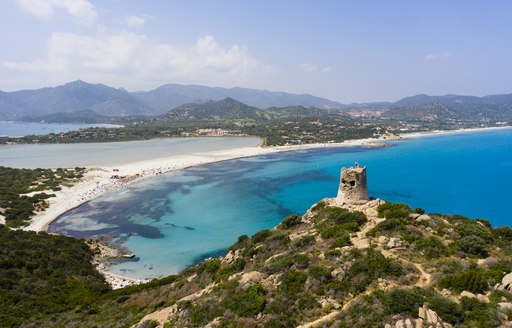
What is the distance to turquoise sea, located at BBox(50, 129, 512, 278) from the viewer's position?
125 ft

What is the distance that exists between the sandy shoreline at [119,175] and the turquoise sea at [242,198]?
1.99 meters

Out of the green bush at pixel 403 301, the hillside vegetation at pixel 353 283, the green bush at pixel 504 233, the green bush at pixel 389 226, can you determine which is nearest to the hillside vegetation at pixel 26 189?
the hillside vegetation at pixel 353 283

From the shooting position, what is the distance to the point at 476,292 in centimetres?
1048

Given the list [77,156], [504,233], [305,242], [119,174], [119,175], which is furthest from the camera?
[77,156]

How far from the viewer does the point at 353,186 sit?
884 inches

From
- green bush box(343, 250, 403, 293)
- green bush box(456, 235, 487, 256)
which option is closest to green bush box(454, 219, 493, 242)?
green bush box(456, 235, 487, 256)

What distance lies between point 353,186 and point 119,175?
63.1 m

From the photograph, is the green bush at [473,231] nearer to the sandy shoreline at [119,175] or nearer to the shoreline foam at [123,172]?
the sandy shoreline at [119,175]

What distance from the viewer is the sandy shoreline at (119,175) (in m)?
43.3

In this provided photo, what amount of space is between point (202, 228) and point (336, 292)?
107ft

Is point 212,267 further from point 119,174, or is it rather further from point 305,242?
point 119,174

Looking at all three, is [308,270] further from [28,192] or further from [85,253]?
[28,192]

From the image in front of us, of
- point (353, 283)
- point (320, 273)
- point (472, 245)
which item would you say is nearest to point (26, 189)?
point (320, 273)

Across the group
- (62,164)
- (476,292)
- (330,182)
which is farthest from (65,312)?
(62,164)
